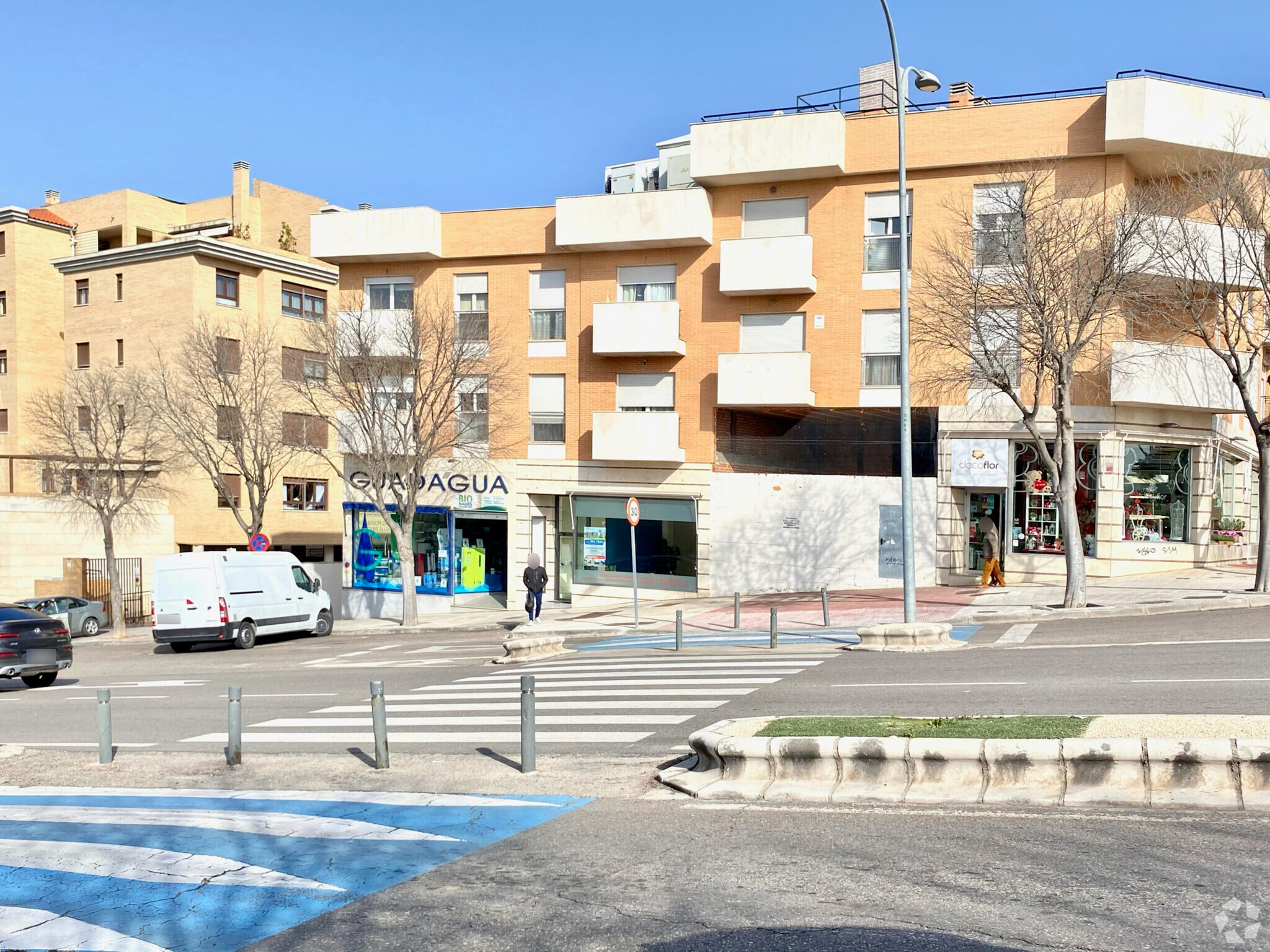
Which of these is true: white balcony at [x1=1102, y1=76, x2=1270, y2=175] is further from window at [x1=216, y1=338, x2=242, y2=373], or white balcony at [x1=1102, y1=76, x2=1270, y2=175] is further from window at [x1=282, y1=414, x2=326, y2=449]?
window at [x1=216, y1=338, x2=242, y2=373]

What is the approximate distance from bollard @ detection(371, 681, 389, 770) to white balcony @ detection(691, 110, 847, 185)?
2263 cm

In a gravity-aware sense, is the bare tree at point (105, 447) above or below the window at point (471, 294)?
below

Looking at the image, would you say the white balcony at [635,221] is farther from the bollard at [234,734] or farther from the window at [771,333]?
the bollard at [234,734]

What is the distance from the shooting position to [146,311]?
4559cm

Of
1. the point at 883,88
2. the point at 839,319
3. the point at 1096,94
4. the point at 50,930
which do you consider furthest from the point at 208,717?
the point at 883,88

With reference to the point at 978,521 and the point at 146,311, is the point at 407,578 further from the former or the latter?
the point at 146,311

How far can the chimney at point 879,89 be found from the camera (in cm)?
3226

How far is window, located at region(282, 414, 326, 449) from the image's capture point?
3519 centimetres

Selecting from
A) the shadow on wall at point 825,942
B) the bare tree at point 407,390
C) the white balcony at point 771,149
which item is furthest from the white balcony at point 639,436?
the shadow on wall at point 825,942

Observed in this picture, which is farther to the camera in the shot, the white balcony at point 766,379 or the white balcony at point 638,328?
the white balcony at point 638,328

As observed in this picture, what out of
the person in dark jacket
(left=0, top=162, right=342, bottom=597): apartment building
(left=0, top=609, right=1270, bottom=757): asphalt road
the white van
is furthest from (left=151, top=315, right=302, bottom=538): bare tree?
(left=0, top=609, right=1270, bottom=757): asphalt road

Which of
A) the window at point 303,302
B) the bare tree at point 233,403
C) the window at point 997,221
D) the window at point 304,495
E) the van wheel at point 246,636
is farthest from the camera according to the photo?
the window at point 303,302

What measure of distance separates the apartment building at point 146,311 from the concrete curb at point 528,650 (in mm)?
22616

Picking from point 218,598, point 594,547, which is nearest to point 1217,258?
point 594,547
